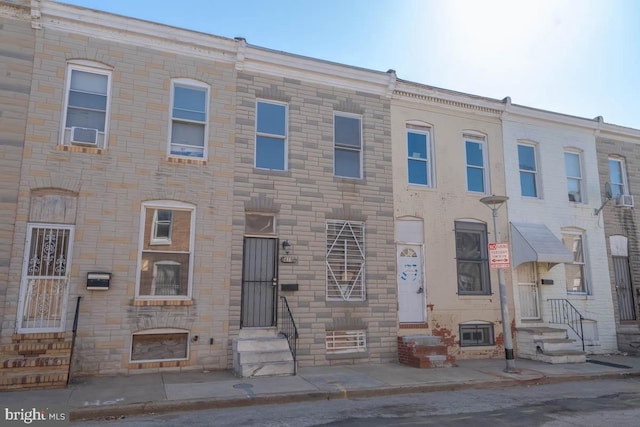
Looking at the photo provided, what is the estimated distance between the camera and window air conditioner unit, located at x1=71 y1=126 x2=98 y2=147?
9.59 metres

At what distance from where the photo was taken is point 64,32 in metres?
9.88

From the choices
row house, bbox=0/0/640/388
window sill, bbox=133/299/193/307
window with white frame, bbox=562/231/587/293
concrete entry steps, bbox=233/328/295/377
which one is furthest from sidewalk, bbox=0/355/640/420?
window with white frame, bbox=562/231/587/293

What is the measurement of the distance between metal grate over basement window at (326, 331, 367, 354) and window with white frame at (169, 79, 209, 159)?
5.09 m

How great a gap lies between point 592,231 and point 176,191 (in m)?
12.4

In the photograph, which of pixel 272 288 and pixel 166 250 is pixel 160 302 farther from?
pixel 272 288

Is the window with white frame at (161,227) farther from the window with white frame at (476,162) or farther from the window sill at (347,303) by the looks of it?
the window with white frame at (476,162)

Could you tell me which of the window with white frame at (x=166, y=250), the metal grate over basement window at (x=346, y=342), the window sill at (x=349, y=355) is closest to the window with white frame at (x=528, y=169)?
the metal grate over basement window at (x=346, y=342)

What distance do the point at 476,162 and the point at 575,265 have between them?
4.53 metres

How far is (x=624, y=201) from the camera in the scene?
583 inches

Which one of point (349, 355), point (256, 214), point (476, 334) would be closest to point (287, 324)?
point (349, 355)

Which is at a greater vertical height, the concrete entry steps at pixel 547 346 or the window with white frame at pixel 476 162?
the window with white frame at pixel 476 162

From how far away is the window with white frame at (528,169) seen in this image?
14242mm

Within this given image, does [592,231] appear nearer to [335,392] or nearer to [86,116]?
[335,392]

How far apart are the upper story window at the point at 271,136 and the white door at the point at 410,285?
12.7 feet
